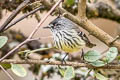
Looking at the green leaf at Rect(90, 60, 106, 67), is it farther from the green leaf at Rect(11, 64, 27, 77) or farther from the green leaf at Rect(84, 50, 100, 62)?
the green leaf at Rect(11, 64, 27, 77)

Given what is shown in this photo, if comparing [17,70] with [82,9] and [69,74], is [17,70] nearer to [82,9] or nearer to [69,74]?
[69,74]

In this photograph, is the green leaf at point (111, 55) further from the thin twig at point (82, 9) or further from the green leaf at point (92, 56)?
the thin twig at point (82, 9)

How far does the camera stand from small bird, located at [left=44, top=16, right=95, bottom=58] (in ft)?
4.10

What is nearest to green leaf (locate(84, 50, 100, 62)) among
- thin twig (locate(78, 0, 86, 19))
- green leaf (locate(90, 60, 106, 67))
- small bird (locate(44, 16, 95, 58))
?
green leaf (locate(90, 60, 106, 67))

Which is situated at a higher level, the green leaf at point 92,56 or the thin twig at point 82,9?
the thin twig at point 82,9

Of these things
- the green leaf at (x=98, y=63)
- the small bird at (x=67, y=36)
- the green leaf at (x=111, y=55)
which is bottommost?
the small bird at (x=67, y=36)

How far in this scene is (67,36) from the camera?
1.34 meters

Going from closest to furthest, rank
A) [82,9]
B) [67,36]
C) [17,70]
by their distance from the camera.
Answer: [17,70], [82,9], [67,36]

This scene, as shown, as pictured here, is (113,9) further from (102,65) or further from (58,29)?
(102,65)

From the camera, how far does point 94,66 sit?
0.95 m

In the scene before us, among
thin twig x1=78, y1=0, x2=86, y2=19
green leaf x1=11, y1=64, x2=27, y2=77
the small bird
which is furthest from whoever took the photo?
the small bird

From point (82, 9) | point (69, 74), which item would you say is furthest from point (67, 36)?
point (69, 74)

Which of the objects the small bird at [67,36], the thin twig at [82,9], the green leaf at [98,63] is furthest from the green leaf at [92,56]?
the small bird at [67,36]

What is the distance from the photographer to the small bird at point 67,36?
1.25 m
